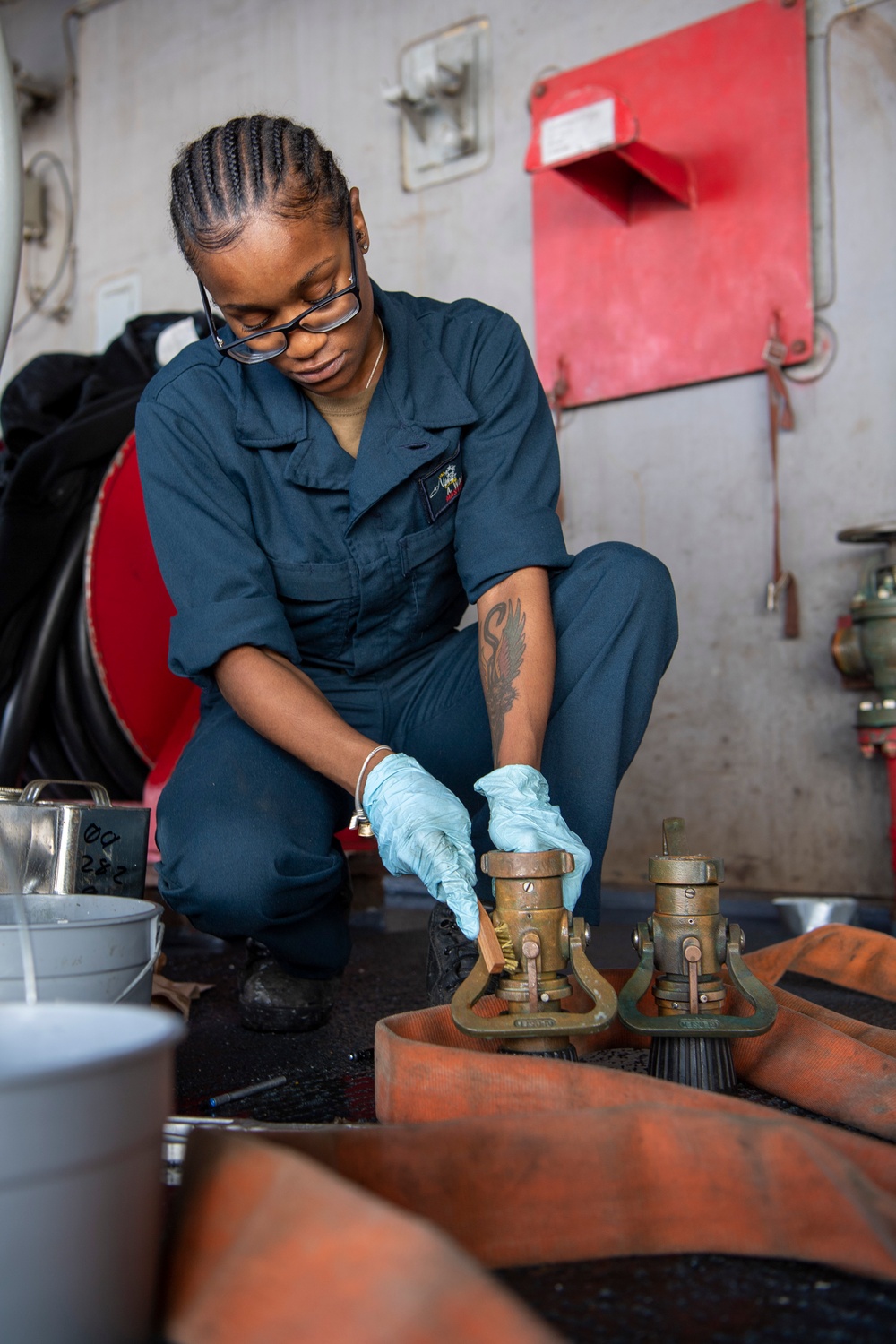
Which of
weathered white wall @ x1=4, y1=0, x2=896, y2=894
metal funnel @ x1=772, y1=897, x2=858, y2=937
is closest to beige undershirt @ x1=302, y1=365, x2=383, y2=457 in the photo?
→ metal funnel @ x1=772, y1=897, x2=858, y2=937

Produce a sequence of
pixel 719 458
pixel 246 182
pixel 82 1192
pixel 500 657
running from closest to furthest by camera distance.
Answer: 1. pixel 82 1192
2. pixel 246 182
3. pixel 500 657
4. pixel 719 458

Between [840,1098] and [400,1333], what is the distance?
2.22ft

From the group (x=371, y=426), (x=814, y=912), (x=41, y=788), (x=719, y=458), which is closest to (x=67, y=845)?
(x=41, y=788)

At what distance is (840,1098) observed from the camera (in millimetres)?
1097

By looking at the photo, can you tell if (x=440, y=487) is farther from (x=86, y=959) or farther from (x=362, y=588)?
(x=86, y=959)

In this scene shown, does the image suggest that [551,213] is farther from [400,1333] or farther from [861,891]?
[400,1333]

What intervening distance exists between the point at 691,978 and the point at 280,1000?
686 mm

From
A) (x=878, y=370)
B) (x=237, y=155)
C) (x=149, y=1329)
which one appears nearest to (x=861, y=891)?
(x=878, y=370)

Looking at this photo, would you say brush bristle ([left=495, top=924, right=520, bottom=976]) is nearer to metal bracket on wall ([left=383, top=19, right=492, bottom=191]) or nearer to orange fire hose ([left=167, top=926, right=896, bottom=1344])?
orange fire hose ([left=167, top=926, right=896, bottom=1344])

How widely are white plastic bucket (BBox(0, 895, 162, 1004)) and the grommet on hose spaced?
1.54 ft

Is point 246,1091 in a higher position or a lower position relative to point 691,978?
lower

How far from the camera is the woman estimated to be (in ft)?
4.42

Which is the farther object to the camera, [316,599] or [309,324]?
[316,599]

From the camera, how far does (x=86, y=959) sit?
100cm
